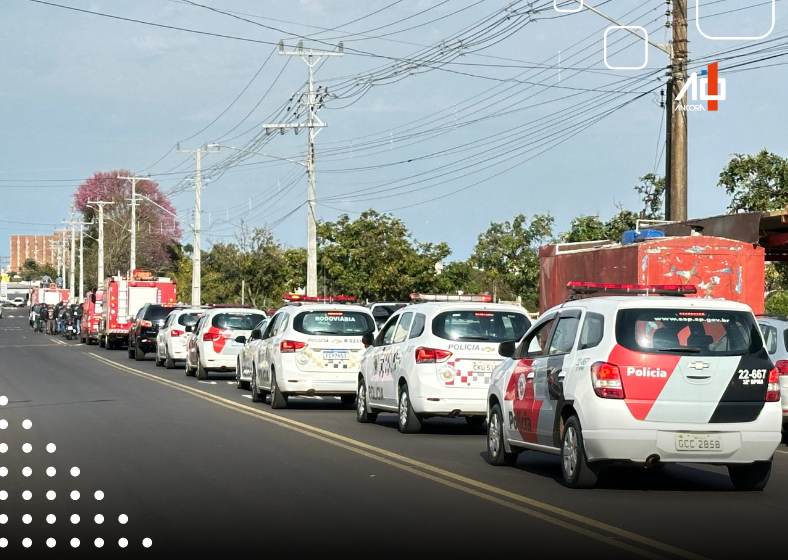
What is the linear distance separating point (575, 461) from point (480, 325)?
5463mm

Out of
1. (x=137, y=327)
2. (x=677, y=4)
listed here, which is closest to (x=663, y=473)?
(x=677, y=4)

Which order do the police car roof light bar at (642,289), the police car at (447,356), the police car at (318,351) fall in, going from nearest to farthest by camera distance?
1. the police car roof light bar at (642,289)
2. the police car at (447,356)
3. the police car at (318,351)

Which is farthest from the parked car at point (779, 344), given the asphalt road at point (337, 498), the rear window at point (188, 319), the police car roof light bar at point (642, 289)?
the rear window at point (188, 319)

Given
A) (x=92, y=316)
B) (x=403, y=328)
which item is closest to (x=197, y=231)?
(x=92, y=316)

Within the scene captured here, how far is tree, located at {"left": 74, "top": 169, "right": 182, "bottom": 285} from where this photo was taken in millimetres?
100438

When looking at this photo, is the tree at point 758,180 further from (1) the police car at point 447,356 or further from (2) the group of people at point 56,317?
(2) the group of people at point 56,317

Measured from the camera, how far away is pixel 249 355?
975 inches

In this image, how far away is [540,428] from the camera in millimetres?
12367

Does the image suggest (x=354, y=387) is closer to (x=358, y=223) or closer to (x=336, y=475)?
(x=336, y=475)

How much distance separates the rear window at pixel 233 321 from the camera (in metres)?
29.6

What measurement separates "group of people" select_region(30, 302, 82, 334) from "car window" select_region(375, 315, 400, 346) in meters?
50.0

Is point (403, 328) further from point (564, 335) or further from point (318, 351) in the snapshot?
point (564, 335)

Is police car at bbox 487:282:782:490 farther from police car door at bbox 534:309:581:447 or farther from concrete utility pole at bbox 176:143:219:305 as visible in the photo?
concrete utility pole at bbox 176:143:219:305

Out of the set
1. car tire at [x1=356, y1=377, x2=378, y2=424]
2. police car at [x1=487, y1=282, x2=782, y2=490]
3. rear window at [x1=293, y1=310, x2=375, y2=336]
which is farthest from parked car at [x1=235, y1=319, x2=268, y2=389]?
police car at [x1=487, y1=282, x2=782, y2=490]
